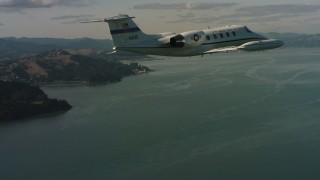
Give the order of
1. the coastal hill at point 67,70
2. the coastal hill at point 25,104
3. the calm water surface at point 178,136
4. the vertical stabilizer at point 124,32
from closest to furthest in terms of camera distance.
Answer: the vertical stabilizer at point 124,32 < the calm water surface at point 178,136 < the coastal hill at point 25,104 < the coastal hill at point 67,70

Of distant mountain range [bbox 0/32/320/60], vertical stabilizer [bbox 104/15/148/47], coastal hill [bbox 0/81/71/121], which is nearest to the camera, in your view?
vertical stabilizer [bbox 104/15/148/47]

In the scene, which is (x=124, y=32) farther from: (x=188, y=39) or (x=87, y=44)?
(x=87, y=44)

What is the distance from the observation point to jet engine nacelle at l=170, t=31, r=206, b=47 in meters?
17.6

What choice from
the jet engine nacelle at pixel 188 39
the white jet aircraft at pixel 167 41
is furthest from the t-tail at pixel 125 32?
the jet engine nacelle at pixel 188 39

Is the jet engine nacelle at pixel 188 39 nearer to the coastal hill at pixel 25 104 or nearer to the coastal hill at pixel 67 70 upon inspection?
the coastal hill at pixel 25 104

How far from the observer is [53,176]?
31250 mm

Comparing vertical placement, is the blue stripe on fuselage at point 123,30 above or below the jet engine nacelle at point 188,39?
above

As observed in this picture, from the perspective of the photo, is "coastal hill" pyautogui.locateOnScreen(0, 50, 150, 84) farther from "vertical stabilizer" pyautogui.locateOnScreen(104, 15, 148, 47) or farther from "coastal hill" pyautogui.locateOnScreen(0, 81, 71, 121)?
"vertical stabilizer" pyautogui.locateOnScreen(104, 15, 148, 47)

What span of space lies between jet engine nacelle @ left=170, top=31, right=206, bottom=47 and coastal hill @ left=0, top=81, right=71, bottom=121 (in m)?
39.0

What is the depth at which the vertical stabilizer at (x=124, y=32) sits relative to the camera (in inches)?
691

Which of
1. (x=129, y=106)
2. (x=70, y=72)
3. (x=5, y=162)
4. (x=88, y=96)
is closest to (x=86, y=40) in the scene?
(x=70, y=72)

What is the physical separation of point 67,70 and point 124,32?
77172 millimetres

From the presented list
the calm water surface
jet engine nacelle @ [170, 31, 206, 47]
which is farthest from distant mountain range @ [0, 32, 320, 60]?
jet engine nacelle @ [170, 31, 206, 47]

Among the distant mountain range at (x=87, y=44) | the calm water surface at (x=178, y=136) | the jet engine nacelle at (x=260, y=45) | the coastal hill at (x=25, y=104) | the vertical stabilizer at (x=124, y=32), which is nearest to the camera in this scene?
the jet engine nacelle at (x=260, y=45)
